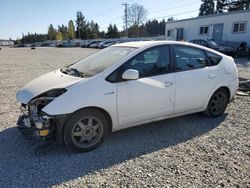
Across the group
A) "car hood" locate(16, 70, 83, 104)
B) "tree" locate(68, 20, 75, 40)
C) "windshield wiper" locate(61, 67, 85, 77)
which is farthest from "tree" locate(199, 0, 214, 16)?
"car hood" locate(16, 70, 83, 104)

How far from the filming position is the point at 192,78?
4293 millimetres

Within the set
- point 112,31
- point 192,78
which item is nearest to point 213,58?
point 192,78

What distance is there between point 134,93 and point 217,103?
2.15m

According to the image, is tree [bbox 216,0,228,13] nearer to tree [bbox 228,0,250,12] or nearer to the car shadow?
tree [bbox 228,0,250,12]

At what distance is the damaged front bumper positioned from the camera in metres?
3.28

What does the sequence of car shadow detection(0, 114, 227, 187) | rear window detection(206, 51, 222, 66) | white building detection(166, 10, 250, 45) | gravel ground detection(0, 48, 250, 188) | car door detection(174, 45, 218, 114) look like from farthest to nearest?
white building detection(166, 10, 250, 45) → rear window detection(206, 51, 222, 66) → car door detection(174, 45, 218, 114) → car shadow detection(0, 114, 227, 187) → gravel ground detection(0, 48, 250, 188)

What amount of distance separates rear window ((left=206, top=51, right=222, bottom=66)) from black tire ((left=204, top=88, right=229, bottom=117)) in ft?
1.87

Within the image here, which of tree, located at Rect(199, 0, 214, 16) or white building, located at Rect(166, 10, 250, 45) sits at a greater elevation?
tree, located at Rect(199, 0, 214, 16)

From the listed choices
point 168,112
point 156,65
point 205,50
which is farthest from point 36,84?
point 205,50

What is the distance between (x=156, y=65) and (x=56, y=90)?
1695 mm

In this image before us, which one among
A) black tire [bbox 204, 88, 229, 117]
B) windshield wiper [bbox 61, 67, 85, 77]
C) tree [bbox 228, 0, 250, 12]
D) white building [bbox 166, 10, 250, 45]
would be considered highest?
tree [bbox 228, 0, 250, 12]

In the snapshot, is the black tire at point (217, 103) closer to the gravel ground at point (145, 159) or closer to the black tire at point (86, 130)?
the gravel ground at point (145, 159)

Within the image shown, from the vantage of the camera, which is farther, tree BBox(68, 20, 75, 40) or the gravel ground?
tree BBox(68, 20, 75, 40)

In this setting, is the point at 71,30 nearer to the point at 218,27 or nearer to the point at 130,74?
the point at 218,27
